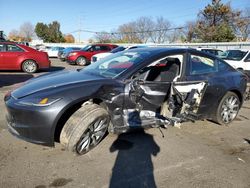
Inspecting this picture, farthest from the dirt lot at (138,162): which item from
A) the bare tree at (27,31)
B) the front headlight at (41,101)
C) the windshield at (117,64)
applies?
the bare tree at (27,31)

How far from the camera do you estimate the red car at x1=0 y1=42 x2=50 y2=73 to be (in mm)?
12516

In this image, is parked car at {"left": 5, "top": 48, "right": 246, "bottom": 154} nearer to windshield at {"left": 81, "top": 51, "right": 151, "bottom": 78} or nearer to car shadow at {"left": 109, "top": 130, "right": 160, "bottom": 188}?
windshield at {"left": 81, "top": 51, "right": 151, "bottom": 78}

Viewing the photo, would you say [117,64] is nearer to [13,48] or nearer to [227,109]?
[227,109]

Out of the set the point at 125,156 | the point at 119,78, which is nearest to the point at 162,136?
the point at 125,156

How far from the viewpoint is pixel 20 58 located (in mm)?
12695

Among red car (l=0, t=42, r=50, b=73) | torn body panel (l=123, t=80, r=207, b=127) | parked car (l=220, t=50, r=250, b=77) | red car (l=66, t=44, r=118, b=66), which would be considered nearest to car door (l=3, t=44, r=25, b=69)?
red car (l=0, t=42, r=50, b=73)

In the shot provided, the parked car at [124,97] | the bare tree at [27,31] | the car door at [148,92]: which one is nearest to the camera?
the parked car at [124,97]

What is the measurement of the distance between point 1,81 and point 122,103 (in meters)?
7.77

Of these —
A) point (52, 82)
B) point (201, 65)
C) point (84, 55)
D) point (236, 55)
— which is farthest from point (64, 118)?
point (84, 55)

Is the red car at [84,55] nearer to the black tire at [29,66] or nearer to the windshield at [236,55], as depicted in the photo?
the black tire at [29,66]

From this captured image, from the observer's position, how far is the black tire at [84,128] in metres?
3.67

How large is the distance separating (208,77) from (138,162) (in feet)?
7.21

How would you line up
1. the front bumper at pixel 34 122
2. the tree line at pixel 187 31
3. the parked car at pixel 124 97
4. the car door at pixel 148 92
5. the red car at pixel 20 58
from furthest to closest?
the tree line at pixel 187 31, the red car at pixel 20 58, the car door at pixel 148 92, the parked car at pixel 124 97, the front bumper at pixel 34 122

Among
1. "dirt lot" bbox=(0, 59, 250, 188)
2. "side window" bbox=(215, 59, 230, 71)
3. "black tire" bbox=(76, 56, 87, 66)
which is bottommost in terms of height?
"black tire" bbox=(76, 56, 87, 66)
